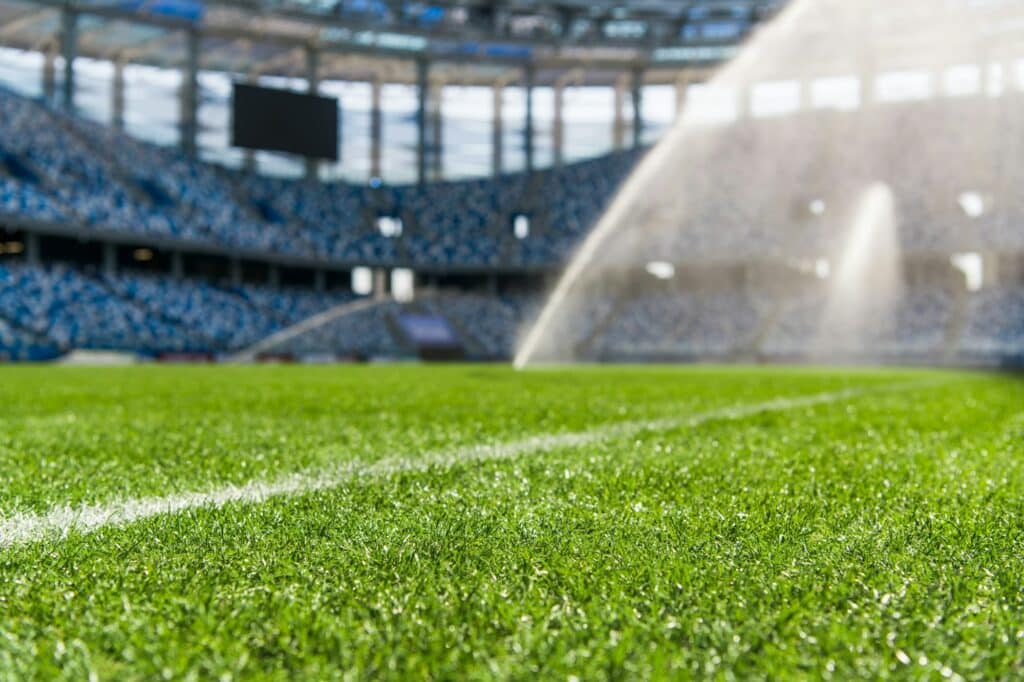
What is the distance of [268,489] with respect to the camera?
7.57 feet

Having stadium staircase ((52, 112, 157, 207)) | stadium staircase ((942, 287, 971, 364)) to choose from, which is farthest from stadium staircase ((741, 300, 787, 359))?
stadium staircase ((52, 112, 157, 207))

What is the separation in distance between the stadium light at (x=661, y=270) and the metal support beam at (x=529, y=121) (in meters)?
10.3

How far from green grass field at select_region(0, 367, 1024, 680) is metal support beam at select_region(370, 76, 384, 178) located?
45.2m

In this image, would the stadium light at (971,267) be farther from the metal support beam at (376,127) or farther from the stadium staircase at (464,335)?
the metal support beam at (376,127)

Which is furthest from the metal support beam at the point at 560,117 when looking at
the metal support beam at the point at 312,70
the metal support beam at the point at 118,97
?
the metal support beam at the point at 118,97

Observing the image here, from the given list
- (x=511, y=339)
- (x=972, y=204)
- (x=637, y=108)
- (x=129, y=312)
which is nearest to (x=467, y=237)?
(x=511, y=339)

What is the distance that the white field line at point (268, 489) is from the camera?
178cm

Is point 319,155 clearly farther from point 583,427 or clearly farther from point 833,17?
point 583,427

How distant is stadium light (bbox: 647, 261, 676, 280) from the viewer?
41500 mm

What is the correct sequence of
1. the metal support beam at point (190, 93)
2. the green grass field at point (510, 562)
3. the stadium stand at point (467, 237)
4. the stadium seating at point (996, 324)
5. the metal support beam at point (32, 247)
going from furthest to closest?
the metal support beam at point (190, 93), the metal support beam at point (32, 247), the stadium stand at point (467, 237), the stadium seating at point (996, 324), the green grass field at point (510, 562)

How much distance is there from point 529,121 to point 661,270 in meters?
12.1

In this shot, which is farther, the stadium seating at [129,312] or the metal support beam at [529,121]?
the metal support beam at [529,121]

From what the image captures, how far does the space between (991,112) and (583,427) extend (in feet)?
131

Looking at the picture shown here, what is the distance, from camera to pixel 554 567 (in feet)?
4.63
